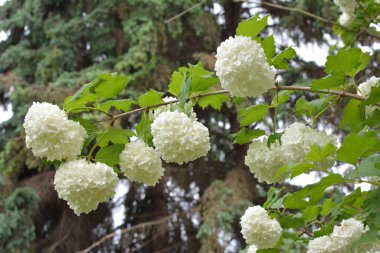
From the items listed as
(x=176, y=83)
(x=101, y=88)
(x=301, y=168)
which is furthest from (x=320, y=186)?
(x=101, y=88)

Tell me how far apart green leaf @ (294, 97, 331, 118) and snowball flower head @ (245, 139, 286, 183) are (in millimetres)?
95

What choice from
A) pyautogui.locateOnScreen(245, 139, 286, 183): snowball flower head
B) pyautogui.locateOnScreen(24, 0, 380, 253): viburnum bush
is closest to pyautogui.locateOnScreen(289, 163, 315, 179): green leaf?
pyautogui.locateOnScreen(24, 0, 380, 253): viburnum bush

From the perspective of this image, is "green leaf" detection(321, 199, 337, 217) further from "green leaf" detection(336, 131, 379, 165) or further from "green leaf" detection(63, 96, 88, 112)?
"green leaf" detection(63, 96, 88, 112)

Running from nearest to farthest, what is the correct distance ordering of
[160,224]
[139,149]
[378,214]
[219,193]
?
[378,214] → [139,149] → [219,193] → [160,224]

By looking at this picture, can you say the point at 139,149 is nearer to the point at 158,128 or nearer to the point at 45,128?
the point at 158,128

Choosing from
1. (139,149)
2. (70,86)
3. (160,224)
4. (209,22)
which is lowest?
(160,224)

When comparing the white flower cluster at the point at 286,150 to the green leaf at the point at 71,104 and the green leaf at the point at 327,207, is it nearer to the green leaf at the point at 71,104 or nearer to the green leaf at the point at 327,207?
the green leaf at the point at 327,207

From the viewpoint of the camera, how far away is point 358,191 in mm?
1124

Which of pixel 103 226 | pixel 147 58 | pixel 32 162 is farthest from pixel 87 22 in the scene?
pixel 103 226

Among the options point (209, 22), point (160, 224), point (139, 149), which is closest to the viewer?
point (139, 149)

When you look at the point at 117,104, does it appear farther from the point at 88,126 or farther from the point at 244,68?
the point at 244,68

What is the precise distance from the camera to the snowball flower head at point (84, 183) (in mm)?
1105

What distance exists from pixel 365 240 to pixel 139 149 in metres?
0.49

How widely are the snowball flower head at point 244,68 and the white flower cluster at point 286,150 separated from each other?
124 mm
